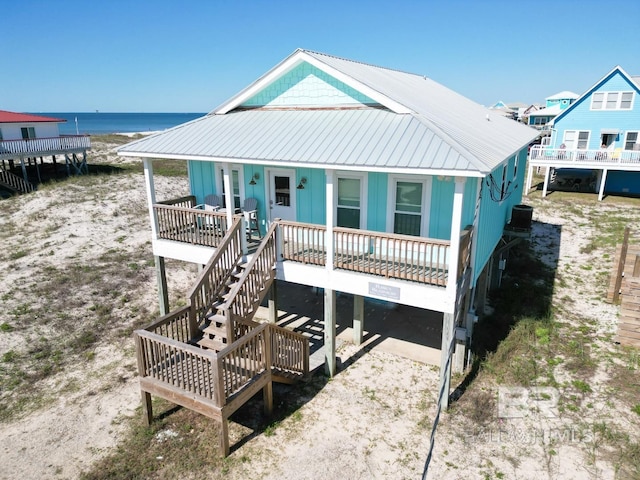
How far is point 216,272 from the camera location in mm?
10453

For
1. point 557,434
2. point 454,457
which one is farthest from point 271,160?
point 557,434

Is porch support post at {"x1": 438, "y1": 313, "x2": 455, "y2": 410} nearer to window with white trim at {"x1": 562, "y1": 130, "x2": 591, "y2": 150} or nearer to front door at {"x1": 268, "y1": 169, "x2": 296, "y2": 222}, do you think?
front door at {"x1": 268, "y1": 169, "x2": 296, "y2": 222}

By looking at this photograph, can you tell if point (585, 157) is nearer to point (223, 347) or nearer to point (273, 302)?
point (273, 302)

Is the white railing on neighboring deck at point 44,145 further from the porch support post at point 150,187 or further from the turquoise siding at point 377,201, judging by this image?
the turquoise siding at point 377,201

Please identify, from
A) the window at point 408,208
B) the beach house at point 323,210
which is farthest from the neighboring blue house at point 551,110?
the window at point 408,208

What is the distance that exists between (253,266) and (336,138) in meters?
3.55

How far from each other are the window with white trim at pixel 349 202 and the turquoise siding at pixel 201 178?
445cm

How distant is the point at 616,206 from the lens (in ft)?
89.5

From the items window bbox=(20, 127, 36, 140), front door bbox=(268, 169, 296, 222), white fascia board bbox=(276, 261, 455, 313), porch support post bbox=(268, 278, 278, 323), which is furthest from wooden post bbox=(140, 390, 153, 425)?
window bbox=(20, 127, 36, 140)

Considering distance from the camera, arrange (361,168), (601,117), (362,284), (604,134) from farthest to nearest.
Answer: (604,134)
(601,117)
(362,284)
(361,168)

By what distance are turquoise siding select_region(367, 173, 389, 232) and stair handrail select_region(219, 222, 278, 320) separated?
8.24 feet

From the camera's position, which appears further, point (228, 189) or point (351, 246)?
point (228, 189)

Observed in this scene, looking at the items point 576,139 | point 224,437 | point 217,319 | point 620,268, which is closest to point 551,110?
point 576,139

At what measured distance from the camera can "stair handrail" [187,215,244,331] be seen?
9.94 metres
